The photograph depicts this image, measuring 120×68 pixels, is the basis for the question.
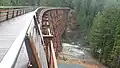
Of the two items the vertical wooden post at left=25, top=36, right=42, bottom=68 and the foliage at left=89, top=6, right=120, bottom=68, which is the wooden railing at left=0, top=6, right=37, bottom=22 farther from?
the foliage at left=89, top=6, right=120, bottom=68

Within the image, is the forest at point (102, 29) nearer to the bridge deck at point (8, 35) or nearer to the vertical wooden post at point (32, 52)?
the bridge deck at point (8, 35)

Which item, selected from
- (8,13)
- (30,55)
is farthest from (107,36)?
(30,55)

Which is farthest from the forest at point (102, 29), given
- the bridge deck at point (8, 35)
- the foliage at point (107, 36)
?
the bridge deck at point (8, 35)

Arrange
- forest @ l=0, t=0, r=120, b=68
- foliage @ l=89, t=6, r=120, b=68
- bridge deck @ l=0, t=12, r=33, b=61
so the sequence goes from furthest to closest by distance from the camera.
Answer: foliage @ l=89, t=6, r=120, b=68 < forest @ l=0, t=0, r=120, b=68 < bridge deck @ l=0, t=12, r=33, b=61

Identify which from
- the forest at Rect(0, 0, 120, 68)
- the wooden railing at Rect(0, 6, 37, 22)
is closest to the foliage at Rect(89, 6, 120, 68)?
the forest at Rect(0, 0, 120, 68)

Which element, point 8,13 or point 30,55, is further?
point 8,13

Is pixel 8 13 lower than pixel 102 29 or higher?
higher

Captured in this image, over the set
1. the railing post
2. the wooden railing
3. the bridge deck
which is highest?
the railing post

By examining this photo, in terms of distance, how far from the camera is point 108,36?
4200 cm

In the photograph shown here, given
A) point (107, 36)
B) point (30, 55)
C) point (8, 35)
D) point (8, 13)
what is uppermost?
point (30, 55)

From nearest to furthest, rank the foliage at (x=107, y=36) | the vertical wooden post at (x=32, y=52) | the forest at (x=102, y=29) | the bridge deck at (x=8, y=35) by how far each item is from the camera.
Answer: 1. the vertical wooden post at (x=32, y=52)
2. the bridge deck at (x=8, y=35)
3. the forest at (x=102, y=29)
4. the foliage at (x=107, y=36)

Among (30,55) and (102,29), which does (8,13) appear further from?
(102,29)

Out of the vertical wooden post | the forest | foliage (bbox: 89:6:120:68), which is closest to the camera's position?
the vertical wooden post

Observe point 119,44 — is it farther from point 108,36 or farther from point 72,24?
point 72,24
